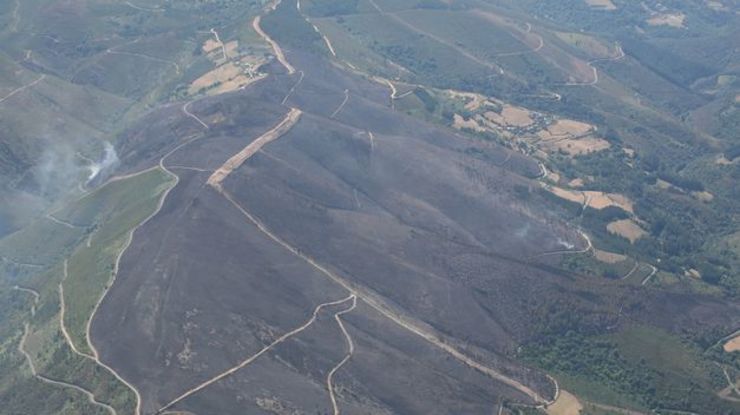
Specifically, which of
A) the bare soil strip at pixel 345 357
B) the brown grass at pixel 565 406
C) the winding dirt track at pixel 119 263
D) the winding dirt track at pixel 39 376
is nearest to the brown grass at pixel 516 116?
the winding dirt track at pixel 119 263

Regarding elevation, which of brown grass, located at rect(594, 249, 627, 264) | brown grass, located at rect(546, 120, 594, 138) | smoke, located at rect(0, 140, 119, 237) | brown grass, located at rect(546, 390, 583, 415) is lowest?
smoke, located at rect(0, 140, 119, 237)

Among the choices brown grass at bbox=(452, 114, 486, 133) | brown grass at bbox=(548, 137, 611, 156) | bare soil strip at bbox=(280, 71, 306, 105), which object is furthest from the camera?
brown grass at bbox=(452, 114, 486, 133)

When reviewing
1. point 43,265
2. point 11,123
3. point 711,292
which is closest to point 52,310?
point 43,265

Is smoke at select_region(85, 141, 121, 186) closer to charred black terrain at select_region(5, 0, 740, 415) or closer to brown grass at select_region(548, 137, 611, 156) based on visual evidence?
charred black terrain at select_region(5, 0, 740, 415)

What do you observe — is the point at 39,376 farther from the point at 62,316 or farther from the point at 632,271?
the point at 632,271

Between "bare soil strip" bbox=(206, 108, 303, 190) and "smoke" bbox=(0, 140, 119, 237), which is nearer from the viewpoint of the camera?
"bare soil strip" bbox=(206, 108, 303, 190)

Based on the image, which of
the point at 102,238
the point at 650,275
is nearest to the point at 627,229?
the point at 650,275

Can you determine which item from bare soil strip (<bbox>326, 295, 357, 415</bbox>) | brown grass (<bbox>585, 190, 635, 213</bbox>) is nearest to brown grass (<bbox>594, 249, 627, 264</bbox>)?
brown grass (<bbox>585, 190, 635, 213</bbox>)
